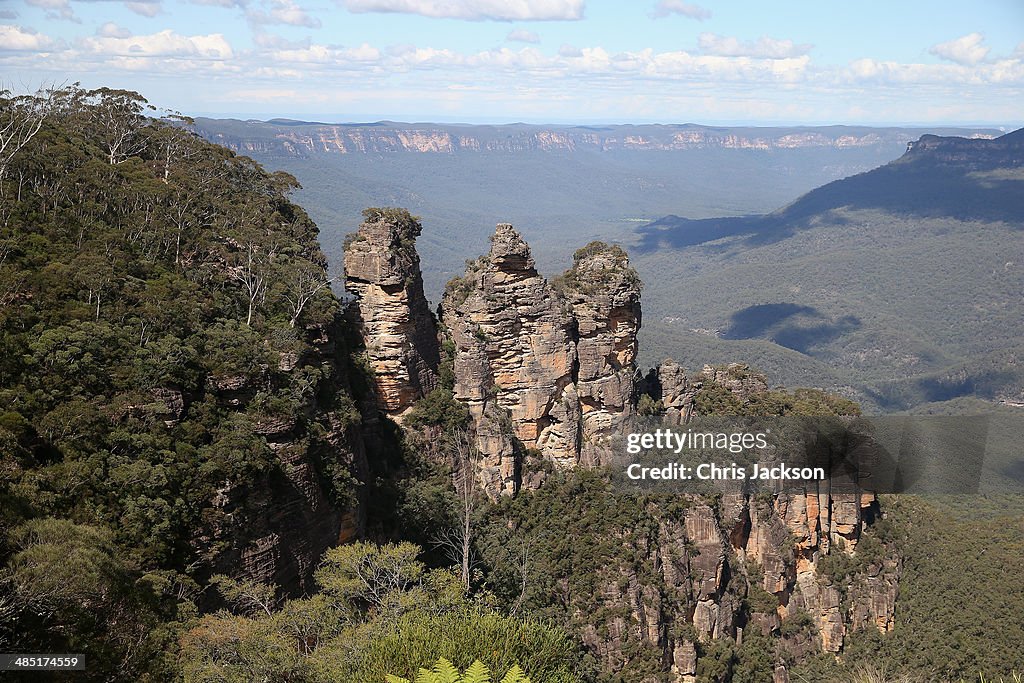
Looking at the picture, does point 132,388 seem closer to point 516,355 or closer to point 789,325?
point 516,355

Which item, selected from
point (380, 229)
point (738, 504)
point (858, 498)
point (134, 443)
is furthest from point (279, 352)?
point (858, 498)

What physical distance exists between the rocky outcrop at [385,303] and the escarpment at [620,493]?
82mm

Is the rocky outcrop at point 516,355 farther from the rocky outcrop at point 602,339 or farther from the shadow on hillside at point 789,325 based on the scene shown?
the shadow on hillside at point 789,325

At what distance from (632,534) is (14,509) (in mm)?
23499

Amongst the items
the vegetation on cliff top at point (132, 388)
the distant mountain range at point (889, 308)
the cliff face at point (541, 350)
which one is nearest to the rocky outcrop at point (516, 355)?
the cliff face at point (541, 350)

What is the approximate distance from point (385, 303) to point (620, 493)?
13.2 metres

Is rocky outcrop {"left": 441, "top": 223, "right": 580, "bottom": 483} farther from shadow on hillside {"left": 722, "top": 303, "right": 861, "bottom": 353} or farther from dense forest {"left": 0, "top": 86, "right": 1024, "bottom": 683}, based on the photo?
shadow on hillside {"left": 722, "top": 303, "right": 861, "bottom": 353}

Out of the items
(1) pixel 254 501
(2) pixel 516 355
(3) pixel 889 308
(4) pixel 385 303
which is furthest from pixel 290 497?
(3) pixel 889 308

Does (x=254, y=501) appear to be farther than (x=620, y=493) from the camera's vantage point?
No

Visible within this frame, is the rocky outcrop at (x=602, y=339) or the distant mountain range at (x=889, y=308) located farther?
the distant mountain range at (x=889, y=308)

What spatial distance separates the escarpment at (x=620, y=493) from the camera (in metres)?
32.1

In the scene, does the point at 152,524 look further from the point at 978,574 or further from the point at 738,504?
the point at 978,574

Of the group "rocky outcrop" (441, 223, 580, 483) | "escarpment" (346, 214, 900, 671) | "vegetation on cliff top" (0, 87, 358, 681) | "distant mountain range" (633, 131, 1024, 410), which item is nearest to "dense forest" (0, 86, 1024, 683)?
"vegetation on cliff top" (0, 87, 358, 681)

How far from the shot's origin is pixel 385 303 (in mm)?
32156
